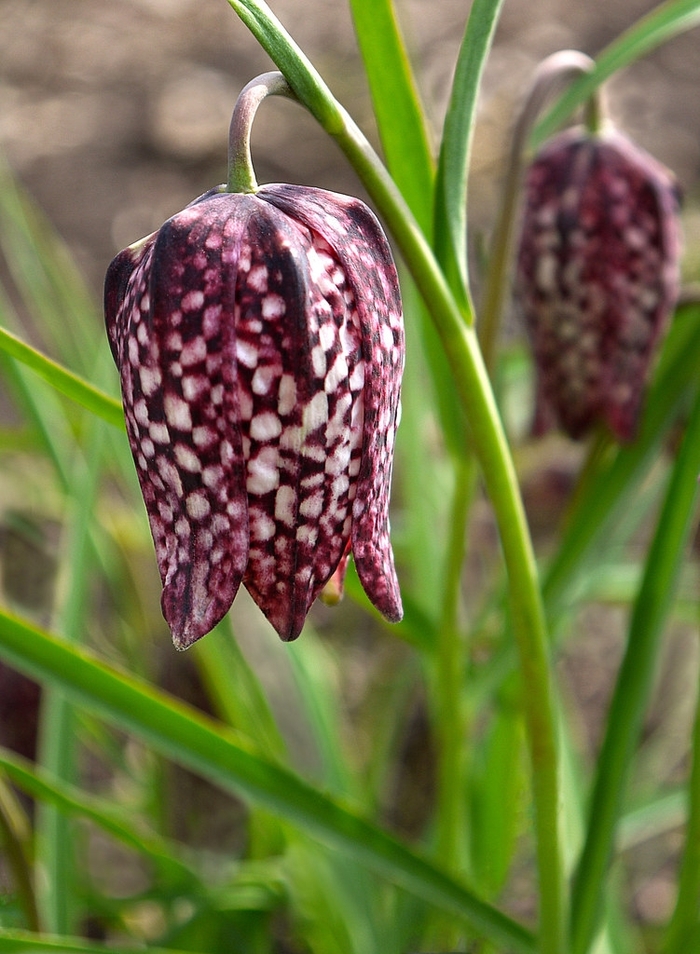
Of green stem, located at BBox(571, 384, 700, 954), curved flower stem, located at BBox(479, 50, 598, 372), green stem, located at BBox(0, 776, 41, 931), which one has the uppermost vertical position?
curved flower stem, located at BBox(479, 50, 598, 372)

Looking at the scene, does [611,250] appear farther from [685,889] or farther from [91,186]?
[91,186]

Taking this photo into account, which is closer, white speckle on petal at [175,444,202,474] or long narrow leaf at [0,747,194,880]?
white speckle on petal at [175,444,202,474]

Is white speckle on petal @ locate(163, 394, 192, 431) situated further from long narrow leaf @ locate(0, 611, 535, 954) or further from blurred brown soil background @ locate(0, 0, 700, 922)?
blurred brown soil background @ locate(0, 0, 700, 922)

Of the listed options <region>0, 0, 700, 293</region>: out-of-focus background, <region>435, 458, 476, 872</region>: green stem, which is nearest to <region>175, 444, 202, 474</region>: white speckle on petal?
<region>435, 458, 476, 872</region>: green stem

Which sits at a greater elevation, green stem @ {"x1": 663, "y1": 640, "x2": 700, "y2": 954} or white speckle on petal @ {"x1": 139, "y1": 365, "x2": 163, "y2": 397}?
white speckle on petal @ {"x1": 139, "y1": 365, "x2": 163, "y2": 397}

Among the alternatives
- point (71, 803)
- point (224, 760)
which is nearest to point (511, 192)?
point (224, 760)

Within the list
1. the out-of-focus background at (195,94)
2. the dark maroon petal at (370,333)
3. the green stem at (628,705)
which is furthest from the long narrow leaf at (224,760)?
the out-of-focus background at (195,94)

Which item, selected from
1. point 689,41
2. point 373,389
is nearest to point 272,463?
point 373,389

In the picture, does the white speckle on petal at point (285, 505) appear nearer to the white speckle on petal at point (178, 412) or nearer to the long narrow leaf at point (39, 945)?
the white speckle on petal at point (178, 412)
